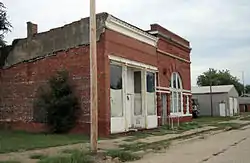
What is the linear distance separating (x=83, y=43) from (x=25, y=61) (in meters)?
4.98

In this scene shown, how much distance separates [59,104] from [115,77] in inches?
150

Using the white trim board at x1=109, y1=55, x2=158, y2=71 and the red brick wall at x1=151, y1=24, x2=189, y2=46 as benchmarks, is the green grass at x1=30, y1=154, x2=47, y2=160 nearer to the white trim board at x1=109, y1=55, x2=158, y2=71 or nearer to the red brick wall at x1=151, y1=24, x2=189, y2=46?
the white trim board at x1=109, y1=55, x2=158, y2=71

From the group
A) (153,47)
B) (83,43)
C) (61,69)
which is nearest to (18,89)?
(61,69)

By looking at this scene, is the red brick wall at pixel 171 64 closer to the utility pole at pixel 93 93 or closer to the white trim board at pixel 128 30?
the white trim board at pixel 128 30

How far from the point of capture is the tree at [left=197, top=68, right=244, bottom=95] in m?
102

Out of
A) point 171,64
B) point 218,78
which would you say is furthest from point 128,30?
point 218,78

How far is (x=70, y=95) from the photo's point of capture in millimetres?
23016

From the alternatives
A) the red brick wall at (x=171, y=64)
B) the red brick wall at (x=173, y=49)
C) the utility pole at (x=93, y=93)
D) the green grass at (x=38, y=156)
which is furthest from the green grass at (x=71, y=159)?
the red brick wall at (x=173, y=49)

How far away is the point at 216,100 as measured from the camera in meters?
62.8

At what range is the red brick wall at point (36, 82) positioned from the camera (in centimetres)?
2322

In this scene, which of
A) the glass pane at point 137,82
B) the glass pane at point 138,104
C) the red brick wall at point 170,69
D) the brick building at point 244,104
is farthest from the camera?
the brick building at point 244,104

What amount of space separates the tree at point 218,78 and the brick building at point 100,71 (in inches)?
2897

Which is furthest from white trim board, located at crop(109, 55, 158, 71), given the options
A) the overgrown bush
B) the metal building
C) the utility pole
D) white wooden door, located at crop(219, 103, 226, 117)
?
the metal building

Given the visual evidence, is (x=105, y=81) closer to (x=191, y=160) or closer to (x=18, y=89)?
(x=18, y=89)
